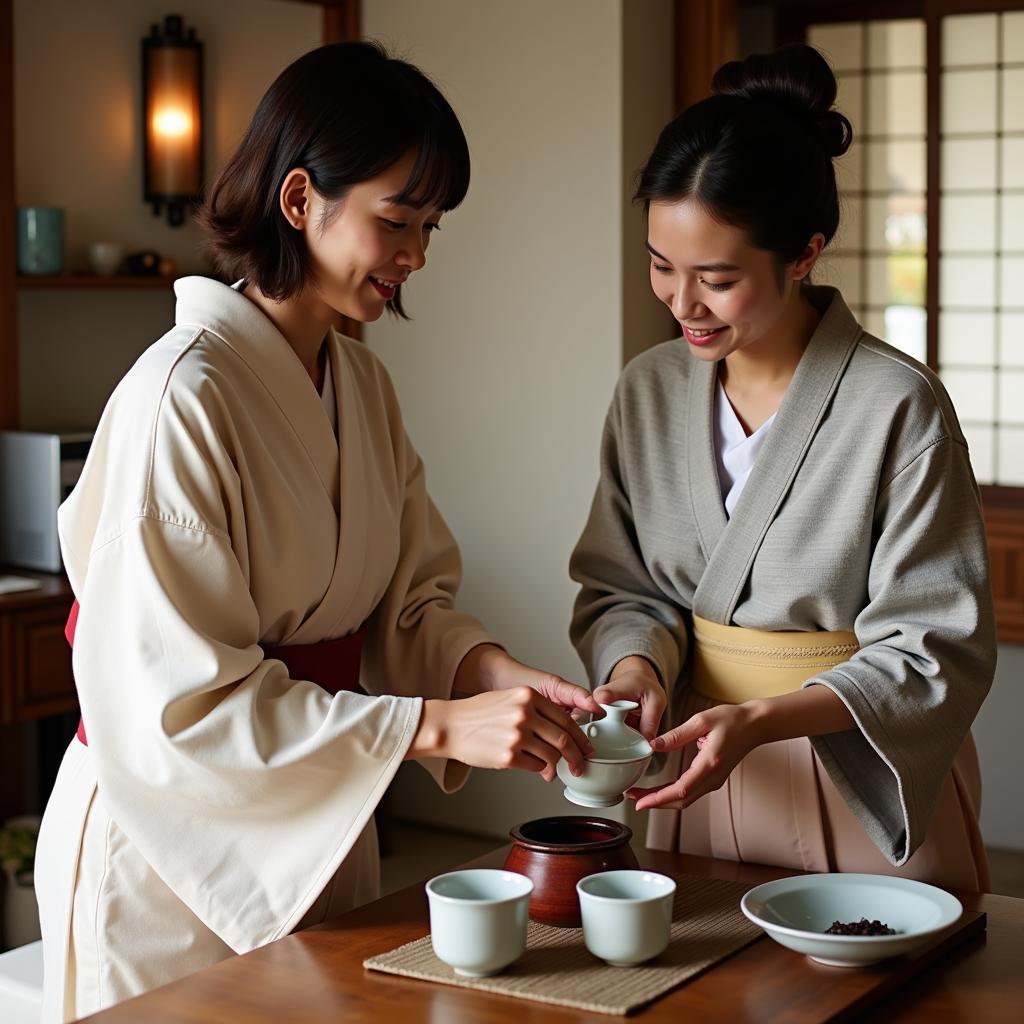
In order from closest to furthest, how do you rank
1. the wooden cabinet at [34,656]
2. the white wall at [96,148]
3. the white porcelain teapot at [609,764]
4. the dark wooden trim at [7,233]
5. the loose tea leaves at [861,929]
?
the loose tea leaves at [861,929] → the white porcelain teapot at [609,764] → the wooden cabinet at [34,656] → the dark wooden trim at [7,233] → the white wall at [96,148]

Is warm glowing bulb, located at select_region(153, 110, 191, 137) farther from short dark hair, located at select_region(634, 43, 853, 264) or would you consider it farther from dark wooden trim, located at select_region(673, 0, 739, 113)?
short dark hair, located at select_region(634, 43, 853, 264)

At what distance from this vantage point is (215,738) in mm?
1693

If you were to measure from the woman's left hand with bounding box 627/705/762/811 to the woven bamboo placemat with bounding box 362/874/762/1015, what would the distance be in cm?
13

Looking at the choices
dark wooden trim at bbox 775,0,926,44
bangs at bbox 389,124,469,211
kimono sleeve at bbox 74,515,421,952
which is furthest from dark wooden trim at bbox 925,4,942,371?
kimono sleeve at bbox 74,515,421,952

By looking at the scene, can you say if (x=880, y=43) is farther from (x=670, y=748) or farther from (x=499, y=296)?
(x=670, y=748)

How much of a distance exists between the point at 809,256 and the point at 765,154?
164 millimetres

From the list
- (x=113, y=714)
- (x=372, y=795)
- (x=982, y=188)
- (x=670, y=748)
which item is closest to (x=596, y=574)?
(x=670, y=748)

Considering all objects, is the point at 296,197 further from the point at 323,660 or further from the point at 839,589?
the point at 839,589

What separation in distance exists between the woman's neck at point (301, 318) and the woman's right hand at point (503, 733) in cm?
54

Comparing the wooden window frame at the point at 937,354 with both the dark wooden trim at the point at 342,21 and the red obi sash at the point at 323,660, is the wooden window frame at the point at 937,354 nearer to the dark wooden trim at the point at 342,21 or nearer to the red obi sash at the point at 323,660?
the dark wooden trim at the point at 342,21

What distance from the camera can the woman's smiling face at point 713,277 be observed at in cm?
199

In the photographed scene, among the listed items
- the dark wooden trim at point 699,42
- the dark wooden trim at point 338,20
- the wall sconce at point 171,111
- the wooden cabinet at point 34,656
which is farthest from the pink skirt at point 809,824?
the dark wooden trim at point 338,20

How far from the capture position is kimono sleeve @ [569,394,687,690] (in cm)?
217

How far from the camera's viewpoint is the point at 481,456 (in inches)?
179
